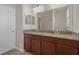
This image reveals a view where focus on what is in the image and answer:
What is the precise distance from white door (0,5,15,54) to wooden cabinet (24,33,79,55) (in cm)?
20

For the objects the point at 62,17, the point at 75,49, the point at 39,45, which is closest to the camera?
the point at 75,49

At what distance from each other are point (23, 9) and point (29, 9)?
0.09 metres

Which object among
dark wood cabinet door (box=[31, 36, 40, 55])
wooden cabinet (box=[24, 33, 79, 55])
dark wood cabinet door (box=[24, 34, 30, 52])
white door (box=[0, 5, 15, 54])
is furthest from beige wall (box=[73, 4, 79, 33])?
white door (box=[0, 5, 15, 54])

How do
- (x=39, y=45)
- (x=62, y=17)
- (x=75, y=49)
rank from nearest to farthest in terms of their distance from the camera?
1. (x=75, y=49)
2. (x=62, y=17)
3. (x=39, y=45)

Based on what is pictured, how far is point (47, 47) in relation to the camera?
1.64m

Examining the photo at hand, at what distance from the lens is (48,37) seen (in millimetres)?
1607

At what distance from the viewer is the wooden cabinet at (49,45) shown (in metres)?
1.50

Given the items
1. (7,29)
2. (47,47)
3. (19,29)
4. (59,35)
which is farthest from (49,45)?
(7,29)

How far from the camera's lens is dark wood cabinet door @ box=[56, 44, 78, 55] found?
1.49 m

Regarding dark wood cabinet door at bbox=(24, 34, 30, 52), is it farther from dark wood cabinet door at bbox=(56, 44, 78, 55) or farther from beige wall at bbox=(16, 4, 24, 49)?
dark wood cabinet door at bbox=(56, 44, 78, 55)

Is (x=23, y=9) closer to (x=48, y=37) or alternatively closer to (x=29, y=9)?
(x=29, y=9)

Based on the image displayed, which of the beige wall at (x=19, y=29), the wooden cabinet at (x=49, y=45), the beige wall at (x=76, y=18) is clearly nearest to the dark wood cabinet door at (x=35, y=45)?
the wooden cabinet at (x=49, y=45)

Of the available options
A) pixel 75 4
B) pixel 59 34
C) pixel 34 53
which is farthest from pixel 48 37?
pixel 75 4

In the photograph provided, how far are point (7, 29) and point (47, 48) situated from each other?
25.2 inches
